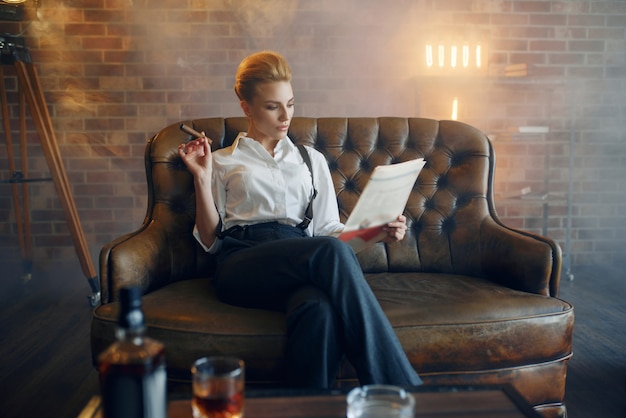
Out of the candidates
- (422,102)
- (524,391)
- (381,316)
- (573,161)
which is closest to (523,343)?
(524,391)

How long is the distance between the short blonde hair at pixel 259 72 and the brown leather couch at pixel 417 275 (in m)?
0.21

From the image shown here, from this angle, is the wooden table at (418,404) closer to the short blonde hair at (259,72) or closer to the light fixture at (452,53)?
the short blonde hair at (259,72)

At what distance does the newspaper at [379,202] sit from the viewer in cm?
138

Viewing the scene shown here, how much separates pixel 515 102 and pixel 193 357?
288 centimetres

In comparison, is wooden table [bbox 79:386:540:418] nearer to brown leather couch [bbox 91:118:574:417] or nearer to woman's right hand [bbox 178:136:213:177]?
brown leather couch [bbox 91:118:574:417]

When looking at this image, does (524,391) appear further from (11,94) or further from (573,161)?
(11,94)

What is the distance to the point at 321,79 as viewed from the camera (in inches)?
138

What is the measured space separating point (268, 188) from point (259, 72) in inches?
14.3

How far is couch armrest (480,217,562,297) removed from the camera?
1607 millimetres

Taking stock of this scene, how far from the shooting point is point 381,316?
1302mm

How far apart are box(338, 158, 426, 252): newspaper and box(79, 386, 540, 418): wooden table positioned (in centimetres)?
49

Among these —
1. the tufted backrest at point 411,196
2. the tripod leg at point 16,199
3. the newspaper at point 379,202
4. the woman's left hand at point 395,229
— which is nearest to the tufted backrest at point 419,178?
the tufted backrest at point 411,196

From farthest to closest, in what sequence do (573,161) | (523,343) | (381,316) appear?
(573,161) < (523,343) < (381,316)

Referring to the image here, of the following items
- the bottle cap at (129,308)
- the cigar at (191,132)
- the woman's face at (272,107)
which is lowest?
the bottle cap at (129,308)
